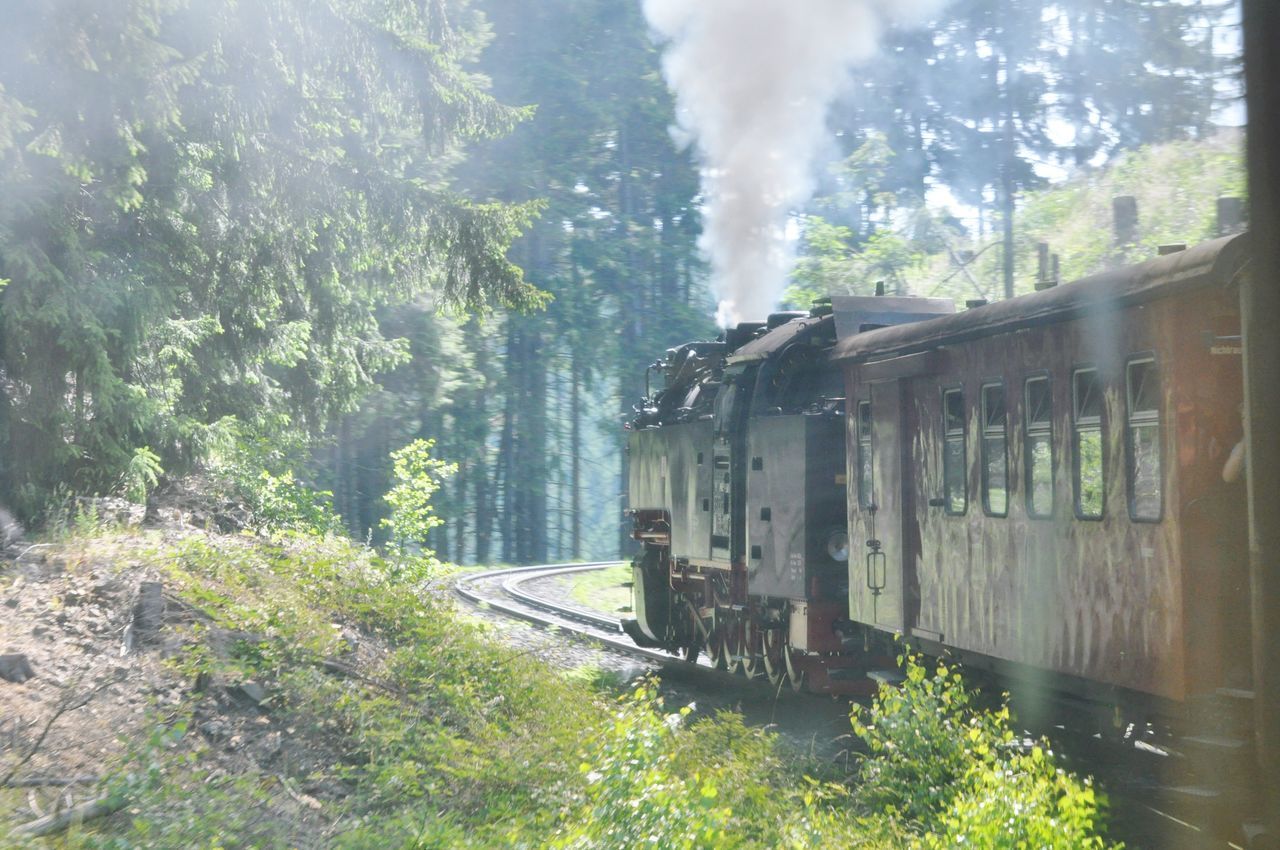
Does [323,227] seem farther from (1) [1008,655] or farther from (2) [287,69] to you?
(1) [1008,655]

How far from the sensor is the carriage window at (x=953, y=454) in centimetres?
874

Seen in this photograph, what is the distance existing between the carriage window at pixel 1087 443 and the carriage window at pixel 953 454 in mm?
1409

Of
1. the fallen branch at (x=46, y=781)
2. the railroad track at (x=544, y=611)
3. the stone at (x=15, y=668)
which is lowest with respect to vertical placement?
the railroad track at (x=544, y=611)

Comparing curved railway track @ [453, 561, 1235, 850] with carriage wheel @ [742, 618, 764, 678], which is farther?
carriage wheel @ [742, 618, 764, 678]

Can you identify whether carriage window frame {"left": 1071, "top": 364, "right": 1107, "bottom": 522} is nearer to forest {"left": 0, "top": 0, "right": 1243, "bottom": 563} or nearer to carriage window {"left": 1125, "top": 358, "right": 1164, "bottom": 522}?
carriage window {"left": 1125, "top": 358, "right": 1164, "bottom": 522}

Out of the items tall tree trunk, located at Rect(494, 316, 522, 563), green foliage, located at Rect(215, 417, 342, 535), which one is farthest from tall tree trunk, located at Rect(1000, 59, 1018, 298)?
tall tree trunk, located at Rect(494, 316, 522, 563)

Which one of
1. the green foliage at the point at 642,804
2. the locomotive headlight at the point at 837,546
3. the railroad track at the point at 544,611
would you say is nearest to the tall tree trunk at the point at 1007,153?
the railroad track at the point at 544,611

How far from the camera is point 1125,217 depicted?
1916cm

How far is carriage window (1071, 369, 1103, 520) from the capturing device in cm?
706

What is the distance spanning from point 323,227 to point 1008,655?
352 inches

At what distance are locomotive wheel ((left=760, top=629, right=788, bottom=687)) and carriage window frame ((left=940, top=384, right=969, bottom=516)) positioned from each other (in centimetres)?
333

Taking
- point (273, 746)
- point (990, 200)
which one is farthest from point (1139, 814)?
point (990, 200)

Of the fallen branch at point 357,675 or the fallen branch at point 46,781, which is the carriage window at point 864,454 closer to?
the fallen branch at point 357,675

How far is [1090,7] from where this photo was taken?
23.7m
